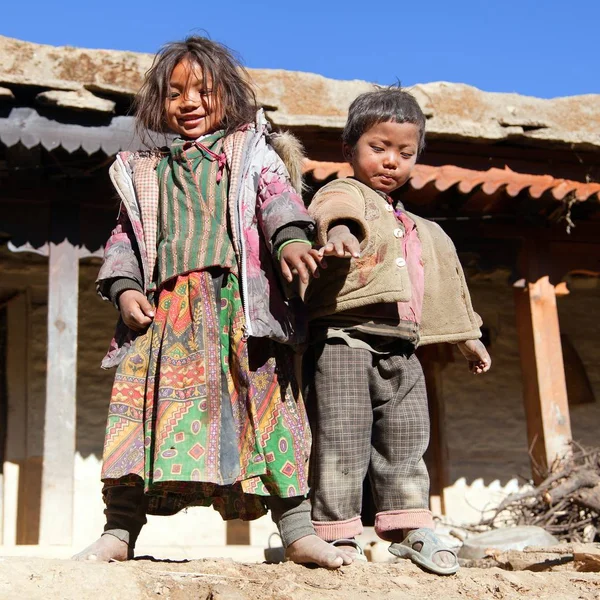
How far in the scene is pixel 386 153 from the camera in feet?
11.4

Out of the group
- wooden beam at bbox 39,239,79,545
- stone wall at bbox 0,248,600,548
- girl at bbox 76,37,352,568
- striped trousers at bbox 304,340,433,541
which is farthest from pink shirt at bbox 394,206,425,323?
stone wall at bbox 0,248,600,548

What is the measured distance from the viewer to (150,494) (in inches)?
122

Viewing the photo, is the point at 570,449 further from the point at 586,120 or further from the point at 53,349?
the point at 53,349

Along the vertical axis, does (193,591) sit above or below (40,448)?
below

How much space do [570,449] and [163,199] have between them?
4450 millimetres

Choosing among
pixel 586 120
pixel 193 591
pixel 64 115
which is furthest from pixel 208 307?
pixel 586 120

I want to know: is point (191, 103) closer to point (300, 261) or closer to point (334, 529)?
point (300, 261)

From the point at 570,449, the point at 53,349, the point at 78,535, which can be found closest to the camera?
the point at 53,349

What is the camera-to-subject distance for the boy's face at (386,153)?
11.3ft

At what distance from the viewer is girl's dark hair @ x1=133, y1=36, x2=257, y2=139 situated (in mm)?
3395

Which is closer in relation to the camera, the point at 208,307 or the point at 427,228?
the point at 208,307

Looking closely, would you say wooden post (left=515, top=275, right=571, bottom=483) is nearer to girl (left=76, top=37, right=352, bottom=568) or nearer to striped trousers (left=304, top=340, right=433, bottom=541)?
striped trousers (left=304, top=340, right=433, bottom=541)

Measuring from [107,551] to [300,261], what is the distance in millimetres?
1011

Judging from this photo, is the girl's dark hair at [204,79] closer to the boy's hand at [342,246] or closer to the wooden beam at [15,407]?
the boy's hand at [342,246]
